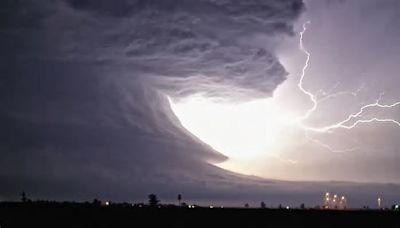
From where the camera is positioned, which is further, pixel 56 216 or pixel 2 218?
pixel 56 216

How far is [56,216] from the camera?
66.8 m

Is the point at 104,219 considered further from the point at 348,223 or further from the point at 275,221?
the point at 348,223

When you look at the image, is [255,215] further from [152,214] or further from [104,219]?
[104,219]

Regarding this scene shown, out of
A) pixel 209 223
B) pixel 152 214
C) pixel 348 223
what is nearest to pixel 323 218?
pixel 348 223

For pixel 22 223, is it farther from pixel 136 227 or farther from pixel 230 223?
pixel 230 223

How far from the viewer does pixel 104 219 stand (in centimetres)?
6525

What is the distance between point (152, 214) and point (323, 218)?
1763 cm

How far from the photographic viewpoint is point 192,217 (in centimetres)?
6644

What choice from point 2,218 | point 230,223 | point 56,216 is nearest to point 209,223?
point 230,223

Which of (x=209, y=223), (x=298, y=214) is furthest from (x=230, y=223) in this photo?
(x=298, y=214)

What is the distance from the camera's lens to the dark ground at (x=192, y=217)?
64.0 m

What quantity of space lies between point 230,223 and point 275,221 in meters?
4.80

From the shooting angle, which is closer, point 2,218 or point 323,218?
point 2,218

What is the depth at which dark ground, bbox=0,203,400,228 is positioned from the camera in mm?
63969
